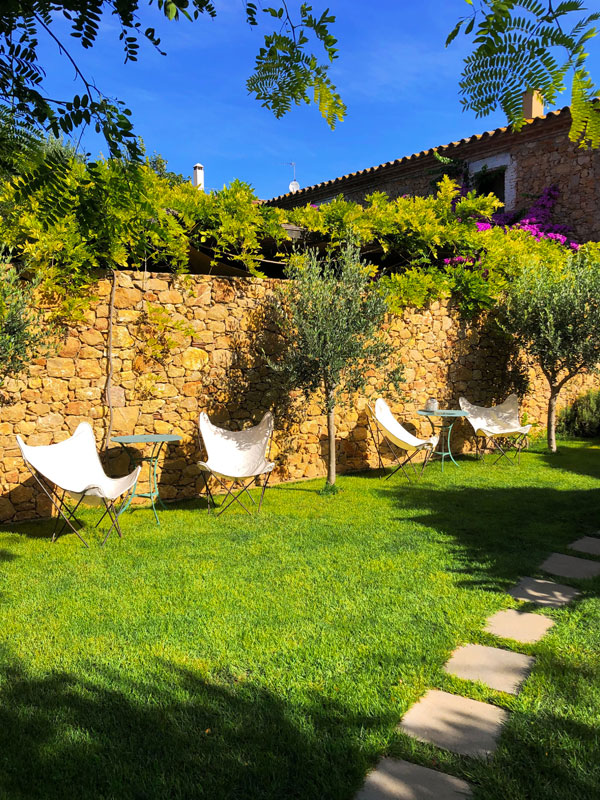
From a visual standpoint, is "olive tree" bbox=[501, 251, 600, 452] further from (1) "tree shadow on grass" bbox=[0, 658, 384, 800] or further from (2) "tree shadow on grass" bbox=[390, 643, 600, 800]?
(1) "tree shadow on grass" bbox=[0, 658, 384, 800]

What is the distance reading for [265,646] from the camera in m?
3.33

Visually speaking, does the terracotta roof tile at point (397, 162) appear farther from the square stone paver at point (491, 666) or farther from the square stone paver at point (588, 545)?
the square stone paver at point (491, 666)

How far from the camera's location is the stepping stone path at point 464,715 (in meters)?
2.17

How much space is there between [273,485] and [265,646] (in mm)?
4543

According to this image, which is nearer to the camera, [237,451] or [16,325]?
[16,325]

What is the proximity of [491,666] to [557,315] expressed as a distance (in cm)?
799

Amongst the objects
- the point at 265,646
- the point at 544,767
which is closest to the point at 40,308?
the point at 265,646

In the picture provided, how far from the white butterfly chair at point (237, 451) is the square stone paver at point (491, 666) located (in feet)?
11.4

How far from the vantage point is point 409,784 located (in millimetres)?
2188

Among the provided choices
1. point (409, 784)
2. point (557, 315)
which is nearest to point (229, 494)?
point (409, 784)

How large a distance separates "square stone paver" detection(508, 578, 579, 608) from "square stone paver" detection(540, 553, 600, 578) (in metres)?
0.25

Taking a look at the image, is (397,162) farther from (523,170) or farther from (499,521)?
(499,521)

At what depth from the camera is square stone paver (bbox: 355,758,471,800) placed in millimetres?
2121

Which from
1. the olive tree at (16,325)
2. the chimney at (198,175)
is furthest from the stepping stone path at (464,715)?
the chimney at (198,175)
